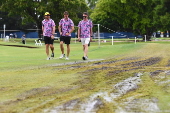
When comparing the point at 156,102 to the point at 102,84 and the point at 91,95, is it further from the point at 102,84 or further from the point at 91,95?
the point at 102,84

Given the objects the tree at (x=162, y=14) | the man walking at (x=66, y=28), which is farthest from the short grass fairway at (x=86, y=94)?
the tree at (x=162, y=14)

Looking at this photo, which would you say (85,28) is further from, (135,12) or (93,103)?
(135,12)

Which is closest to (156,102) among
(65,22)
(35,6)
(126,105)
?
(126,105)

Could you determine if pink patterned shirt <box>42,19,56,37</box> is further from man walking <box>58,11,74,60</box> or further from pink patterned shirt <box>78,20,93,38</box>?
pink patterned shirt <box>78,20,93,38</box>

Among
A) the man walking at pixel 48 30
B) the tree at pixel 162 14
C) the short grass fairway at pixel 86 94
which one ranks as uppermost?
the tree at pixel 162 14

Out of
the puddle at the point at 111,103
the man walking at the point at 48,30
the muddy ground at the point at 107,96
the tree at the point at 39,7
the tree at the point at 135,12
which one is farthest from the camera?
the tree at the point at 135,12

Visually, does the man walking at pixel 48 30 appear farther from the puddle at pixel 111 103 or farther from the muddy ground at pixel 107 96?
the puddle at pixel 111 103

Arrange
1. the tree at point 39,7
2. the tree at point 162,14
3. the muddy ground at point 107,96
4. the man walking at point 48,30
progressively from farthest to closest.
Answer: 1. the tree at point 39,7
2. the tree at point 162,14
3. the man walking at point 48,30
4. the muddy ground at point 107,96

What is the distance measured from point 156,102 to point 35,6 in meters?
53.7

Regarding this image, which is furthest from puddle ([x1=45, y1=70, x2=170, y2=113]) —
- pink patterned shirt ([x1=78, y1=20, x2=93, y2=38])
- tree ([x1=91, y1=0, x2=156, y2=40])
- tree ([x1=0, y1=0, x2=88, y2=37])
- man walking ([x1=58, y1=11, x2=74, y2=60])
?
tree ([x1=91, y1=0, x2=156, y2=40])

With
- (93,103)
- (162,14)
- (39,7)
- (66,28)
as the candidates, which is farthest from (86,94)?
(39,7)

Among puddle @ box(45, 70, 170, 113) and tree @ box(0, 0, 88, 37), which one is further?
tree @ box(0, 0, 88, 37)

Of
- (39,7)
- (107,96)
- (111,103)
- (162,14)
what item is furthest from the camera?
(39,7)

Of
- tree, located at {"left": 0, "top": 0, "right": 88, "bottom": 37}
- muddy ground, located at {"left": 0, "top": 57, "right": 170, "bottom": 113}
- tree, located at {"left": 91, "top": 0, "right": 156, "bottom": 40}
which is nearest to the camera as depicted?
muddy ground, located at {"left": 0, "top": 57, "right": 170, "bottom": 113}
